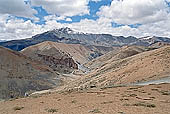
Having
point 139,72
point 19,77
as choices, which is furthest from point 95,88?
point 19,77

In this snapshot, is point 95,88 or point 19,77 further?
point 19,77

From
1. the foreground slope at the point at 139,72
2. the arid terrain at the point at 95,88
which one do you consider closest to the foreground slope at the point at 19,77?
the arid terrain at the point at 95,88

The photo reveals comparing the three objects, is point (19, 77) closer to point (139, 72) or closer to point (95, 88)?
point (139, 72)

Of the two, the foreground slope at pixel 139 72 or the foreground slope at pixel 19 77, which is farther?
the foreground slope at pixel 19 77

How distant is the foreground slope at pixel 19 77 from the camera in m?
98.6

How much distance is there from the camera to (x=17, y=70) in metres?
125

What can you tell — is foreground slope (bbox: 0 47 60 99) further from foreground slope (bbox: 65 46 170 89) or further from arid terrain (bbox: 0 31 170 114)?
foreground slope (bbox: 65 46 170 89)

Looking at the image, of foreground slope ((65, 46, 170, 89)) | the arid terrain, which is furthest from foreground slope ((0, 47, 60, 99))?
foreground slope ((65, 46, 170, 89))

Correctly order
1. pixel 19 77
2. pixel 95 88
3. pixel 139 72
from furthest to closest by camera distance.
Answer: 1. pixel 19 77
2. pixel 139 72
3. pixel 95 88

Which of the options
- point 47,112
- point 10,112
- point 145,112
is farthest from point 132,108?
point 10,112

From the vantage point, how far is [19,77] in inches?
4518

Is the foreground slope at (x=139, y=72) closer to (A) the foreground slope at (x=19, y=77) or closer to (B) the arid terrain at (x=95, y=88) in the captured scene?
(B) the arid terrain at (x=95, y=88)

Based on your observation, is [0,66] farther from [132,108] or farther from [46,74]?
[132,108]

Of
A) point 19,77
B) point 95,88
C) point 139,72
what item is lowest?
point 19,77
